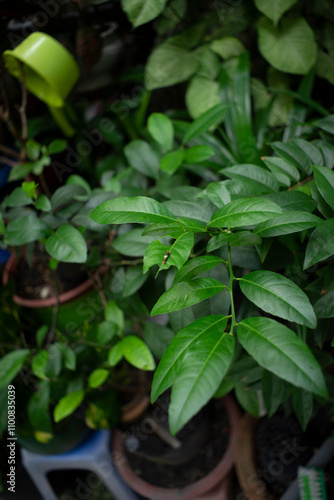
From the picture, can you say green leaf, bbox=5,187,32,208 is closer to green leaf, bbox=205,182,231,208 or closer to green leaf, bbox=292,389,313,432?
green leaf, bbox=205,182,231,208

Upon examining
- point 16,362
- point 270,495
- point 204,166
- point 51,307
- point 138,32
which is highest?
point 138,32

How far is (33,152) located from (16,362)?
0.57 meters

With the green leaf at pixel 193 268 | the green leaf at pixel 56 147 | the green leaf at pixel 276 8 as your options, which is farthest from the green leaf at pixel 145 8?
the green leaf at pixel 193 268

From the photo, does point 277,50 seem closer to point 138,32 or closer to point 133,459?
point 138,32

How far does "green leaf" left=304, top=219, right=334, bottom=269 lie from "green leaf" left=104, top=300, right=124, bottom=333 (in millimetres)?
542

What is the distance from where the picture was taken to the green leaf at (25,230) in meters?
0.81

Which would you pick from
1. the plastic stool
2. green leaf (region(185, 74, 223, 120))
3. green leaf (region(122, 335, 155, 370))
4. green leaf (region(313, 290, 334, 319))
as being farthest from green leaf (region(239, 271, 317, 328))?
the plastic stool

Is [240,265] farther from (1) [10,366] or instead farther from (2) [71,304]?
(2) [71,304]

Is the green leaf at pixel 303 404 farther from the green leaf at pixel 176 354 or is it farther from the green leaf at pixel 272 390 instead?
the green leaf at pixel 176 354

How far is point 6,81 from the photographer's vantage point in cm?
151

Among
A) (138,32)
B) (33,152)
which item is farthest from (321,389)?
(138,32)

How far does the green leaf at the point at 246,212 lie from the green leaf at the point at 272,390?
365 mm

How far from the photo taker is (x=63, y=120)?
144 cm

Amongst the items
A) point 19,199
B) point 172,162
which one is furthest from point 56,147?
point 172,162
